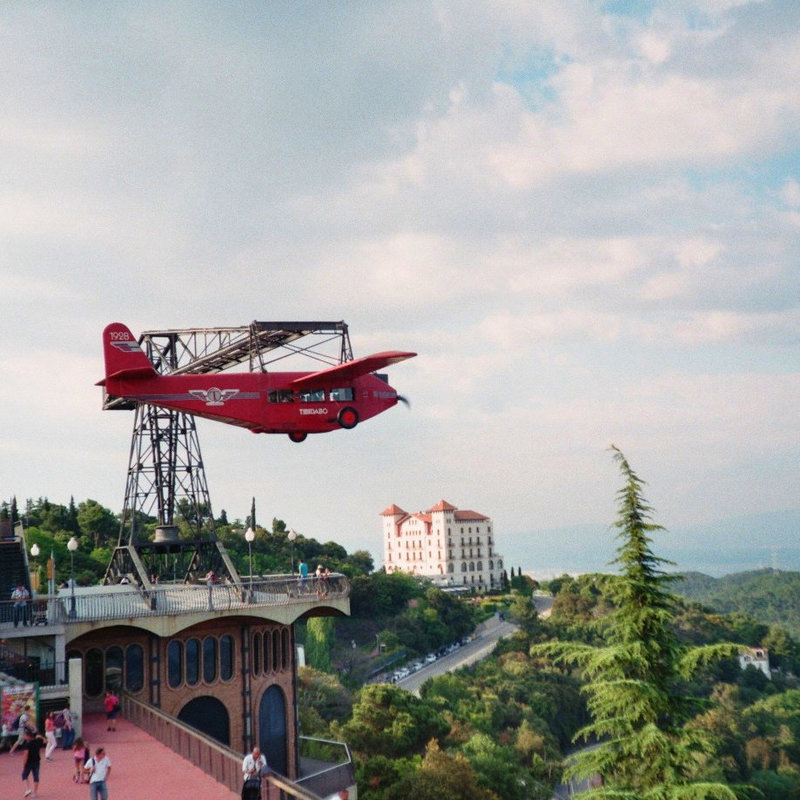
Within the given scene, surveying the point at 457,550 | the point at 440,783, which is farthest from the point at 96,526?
the point at 457,550

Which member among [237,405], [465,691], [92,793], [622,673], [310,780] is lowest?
[465,691]

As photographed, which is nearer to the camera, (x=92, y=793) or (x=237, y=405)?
(x=92, y=793)

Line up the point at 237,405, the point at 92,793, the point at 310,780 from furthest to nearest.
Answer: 1. the point at 310,780
2. the point at 237,405
3. the point at 92,793

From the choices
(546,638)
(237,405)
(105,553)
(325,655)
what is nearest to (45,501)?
(105,553)

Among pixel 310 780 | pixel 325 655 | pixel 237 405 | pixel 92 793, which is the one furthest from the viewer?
pixel 325 655

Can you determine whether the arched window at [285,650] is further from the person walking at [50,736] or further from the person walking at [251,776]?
the person walking at [251,776]

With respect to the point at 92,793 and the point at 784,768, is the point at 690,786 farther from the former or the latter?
the point at 784,768

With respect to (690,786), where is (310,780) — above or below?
below
